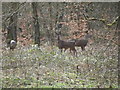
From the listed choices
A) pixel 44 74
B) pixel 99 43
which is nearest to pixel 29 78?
pixel 44 74

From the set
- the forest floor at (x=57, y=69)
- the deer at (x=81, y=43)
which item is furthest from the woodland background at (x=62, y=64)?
the deer at (x=81, y=43)

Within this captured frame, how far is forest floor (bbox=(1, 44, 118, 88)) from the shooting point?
12.0 m

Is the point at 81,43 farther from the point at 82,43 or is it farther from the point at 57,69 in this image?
the point at 57,69

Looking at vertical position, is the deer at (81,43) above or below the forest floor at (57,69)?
above

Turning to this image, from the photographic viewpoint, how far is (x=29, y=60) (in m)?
15.8

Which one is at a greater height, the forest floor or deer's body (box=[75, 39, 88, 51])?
deer's body (box=[75, 39, 88, 51])

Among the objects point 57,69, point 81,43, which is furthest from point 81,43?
point 57,69

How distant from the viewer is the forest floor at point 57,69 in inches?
473

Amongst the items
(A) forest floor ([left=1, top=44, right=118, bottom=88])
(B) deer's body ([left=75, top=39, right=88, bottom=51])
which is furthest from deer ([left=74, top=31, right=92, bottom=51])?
(A) forest floor ([left=1, top=44, right=118, bottom=88])

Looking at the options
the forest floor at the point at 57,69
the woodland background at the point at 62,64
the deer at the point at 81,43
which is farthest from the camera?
the deer at the point at 81,43

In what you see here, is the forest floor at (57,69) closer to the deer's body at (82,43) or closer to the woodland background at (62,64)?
the woodland background at (62,64)

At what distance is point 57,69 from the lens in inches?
560

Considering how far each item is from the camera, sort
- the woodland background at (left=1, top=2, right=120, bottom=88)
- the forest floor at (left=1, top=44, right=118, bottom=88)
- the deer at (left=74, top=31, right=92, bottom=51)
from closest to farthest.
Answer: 1. the woodland background at (left=1, top=2, right=120, bottom=88)
2. the forest floor at (left=1, top=44, right=118, bottom=88)
3. the deer at (left=74, top=31, right=92, bottom=51)

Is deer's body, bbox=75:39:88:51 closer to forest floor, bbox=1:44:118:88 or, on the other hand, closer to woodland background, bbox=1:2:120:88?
woodland background, bbox=1:2:120:88
